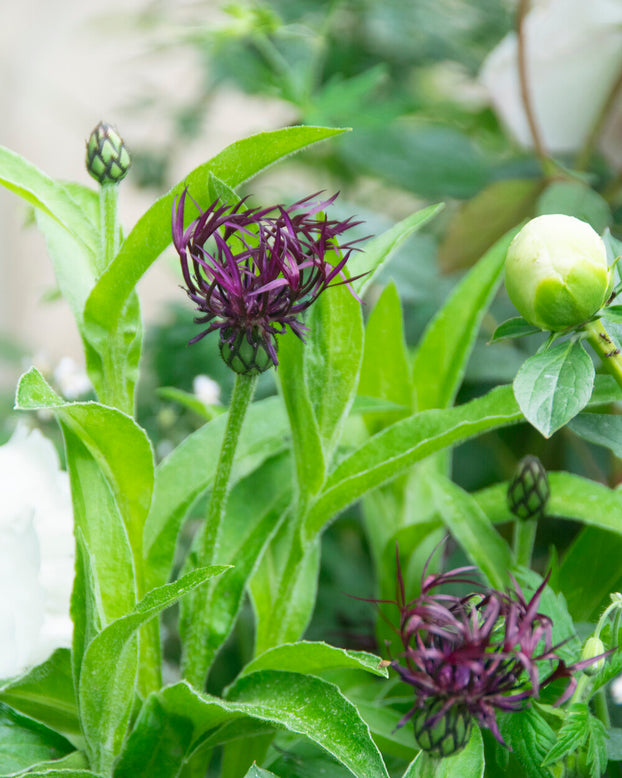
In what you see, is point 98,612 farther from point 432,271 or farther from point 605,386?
point 432,271

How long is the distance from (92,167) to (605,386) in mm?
114

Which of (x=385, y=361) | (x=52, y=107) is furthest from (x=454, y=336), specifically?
(x=52, y=107)

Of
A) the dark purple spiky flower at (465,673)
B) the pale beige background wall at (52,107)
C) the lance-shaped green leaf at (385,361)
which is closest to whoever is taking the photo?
the dark purple spiky flower at (465,673)

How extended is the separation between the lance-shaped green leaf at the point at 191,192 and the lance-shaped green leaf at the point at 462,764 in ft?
0.35

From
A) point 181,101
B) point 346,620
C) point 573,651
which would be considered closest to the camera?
point 573,651

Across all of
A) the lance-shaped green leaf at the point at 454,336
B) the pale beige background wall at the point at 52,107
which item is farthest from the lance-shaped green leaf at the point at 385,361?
the pale beige background wall at the point at 52,107

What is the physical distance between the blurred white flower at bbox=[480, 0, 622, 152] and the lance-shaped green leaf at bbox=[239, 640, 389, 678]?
0.27 metres

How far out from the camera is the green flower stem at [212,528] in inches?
6.1

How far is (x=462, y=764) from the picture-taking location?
0.15m

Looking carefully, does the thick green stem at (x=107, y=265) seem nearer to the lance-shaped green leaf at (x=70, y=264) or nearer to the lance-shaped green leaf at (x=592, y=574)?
the lance-shaped green leaf at (x=70, y=264)

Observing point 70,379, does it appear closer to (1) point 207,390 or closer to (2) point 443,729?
(1) point 207,390

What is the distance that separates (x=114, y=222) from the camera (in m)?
0.17

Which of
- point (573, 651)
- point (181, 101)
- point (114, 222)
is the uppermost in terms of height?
point (181, 101)

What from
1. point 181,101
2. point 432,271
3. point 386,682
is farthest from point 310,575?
point 181,101
